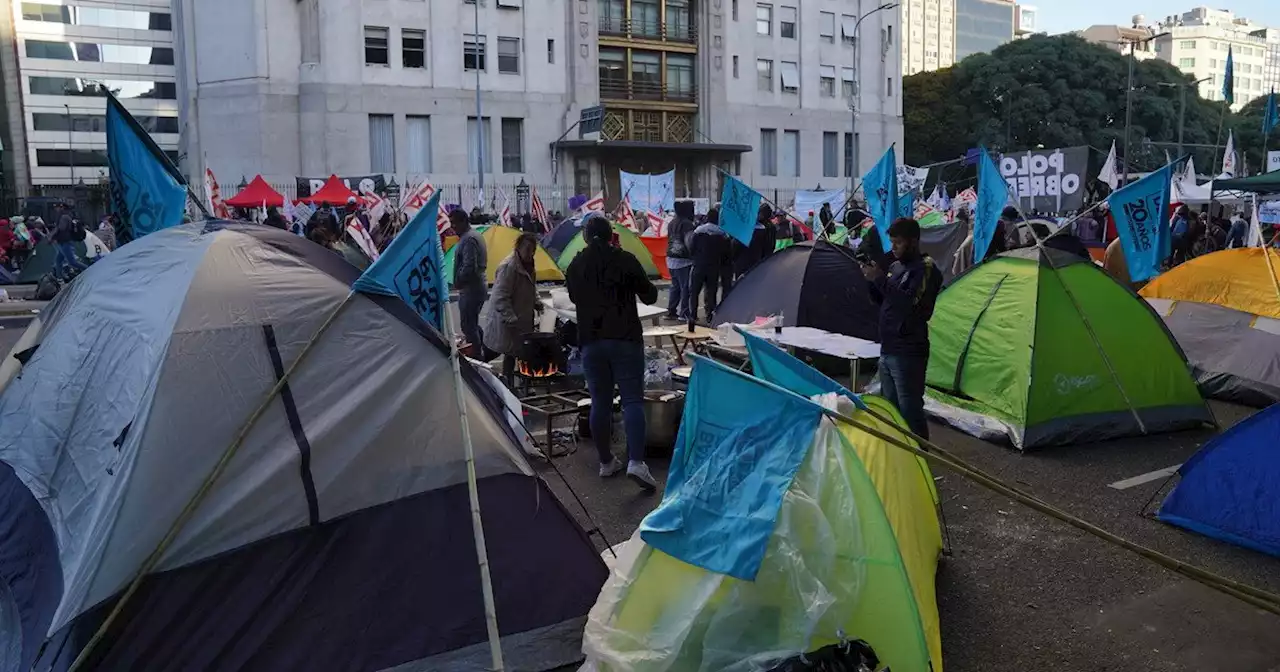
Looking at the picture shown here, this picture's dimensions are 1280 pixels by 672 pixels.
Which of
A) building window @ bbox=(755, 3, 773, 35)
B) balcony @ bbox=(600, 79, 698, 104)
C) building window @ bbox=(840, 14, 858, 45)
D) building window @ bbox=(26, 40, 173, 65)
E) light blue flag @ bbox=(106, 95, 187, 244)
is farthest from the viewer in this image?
building window @ bbox=(26, 40, 173, 65)

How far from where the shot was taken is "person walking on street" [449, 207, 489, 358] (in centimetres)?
933

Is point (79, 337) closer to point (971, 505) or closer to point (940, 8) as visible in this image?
point (971, 505)

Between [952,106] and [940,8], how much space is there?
10089cm

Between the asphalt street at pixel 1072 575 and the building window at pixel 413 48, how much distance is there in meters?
31.3

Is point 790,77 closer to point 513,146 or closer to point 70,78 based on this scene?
point 513,146

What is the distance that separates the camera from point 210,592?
12.8 ft

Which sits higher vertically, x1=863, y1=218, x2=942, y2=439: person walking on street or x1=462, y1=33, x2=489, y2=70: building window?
x1=462, y1=33, x2=489, y2=70: building window

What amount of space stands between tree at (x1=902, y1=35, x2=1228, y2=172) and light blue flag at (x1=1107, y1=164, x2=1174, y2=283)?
45644mm

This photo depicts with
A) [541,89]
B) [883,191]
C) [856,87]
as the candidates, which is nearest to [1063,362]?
[883,191]

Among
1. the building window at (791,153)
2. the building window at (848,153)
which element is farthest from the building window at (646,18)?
the building window at (848,153)

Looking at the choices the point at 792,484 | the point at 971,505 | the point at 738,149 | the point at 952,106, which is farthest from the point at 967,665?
the point at 952,106

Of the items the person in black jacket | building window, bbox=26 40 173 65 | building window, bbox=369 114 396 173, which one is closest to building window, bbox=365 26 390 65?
building window, bbox=369 114 396 173

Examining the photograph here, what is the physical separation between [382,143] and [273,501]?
3338 cm

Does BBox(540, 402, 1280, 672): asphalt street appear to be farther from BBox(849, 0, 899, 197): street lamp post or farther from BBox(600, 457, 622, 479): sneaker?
BBox(849, 0, 899, 197): street lamp post
